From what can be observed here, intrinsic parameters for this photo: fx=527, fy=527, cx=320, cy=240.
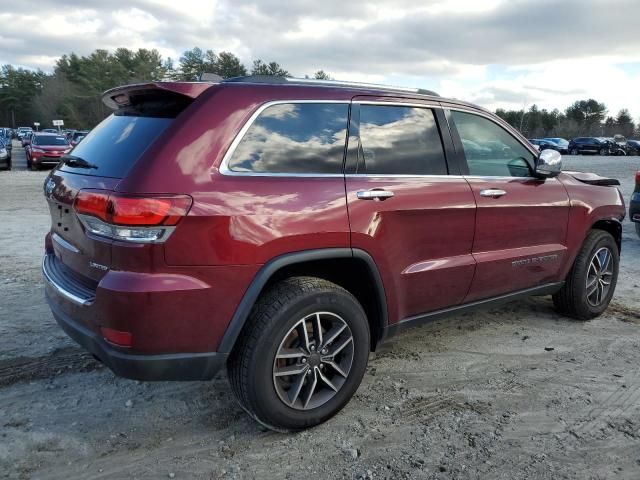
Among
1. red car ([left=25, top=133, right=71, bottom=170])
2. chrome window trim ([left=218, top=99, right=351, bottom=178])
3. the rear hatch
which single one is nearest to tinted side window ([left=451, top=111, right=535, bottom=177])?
chrome window trim ([left=218, top=99, right=351, bottom=178])

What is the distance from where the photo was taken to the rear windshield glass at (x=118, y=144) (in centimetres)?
258

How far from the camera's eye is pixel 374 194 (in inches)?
117

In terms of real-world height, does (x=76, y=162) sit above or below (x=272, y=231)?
above

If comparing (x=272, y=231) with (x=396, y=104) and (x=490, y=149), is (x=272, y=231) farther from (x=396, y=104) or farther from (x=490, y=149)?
(x=490, y=149)

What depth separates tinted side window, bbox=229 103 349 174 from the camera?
2676 millimetres

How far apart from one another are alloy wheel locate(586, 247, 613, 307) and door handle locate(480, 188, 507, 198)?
4.81 ft

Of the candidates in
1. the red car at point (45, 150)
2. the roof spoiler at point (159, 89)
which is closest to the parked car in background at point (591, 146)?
the red car at point (45, 150)

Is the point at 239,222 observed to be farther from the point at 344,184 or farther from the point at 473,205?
the point at 473,205

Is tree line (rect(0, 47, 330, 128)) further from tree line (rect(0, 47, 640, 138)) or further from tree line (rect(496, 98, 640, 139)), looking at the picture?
tree line (rect(496, 98, 640, 139))

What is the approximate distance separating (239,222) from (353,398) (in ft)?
4.74

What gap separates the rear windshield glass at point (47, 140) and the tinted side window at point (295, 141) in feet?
75.6

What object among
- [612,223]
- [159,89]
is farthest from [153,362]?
[612,223]

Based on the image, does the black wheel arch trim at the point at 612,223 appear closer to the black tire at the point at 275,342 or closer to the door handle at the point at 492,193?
the door handle at the point at 492,193

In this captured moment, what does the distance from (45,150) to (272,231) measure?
73.3ft
